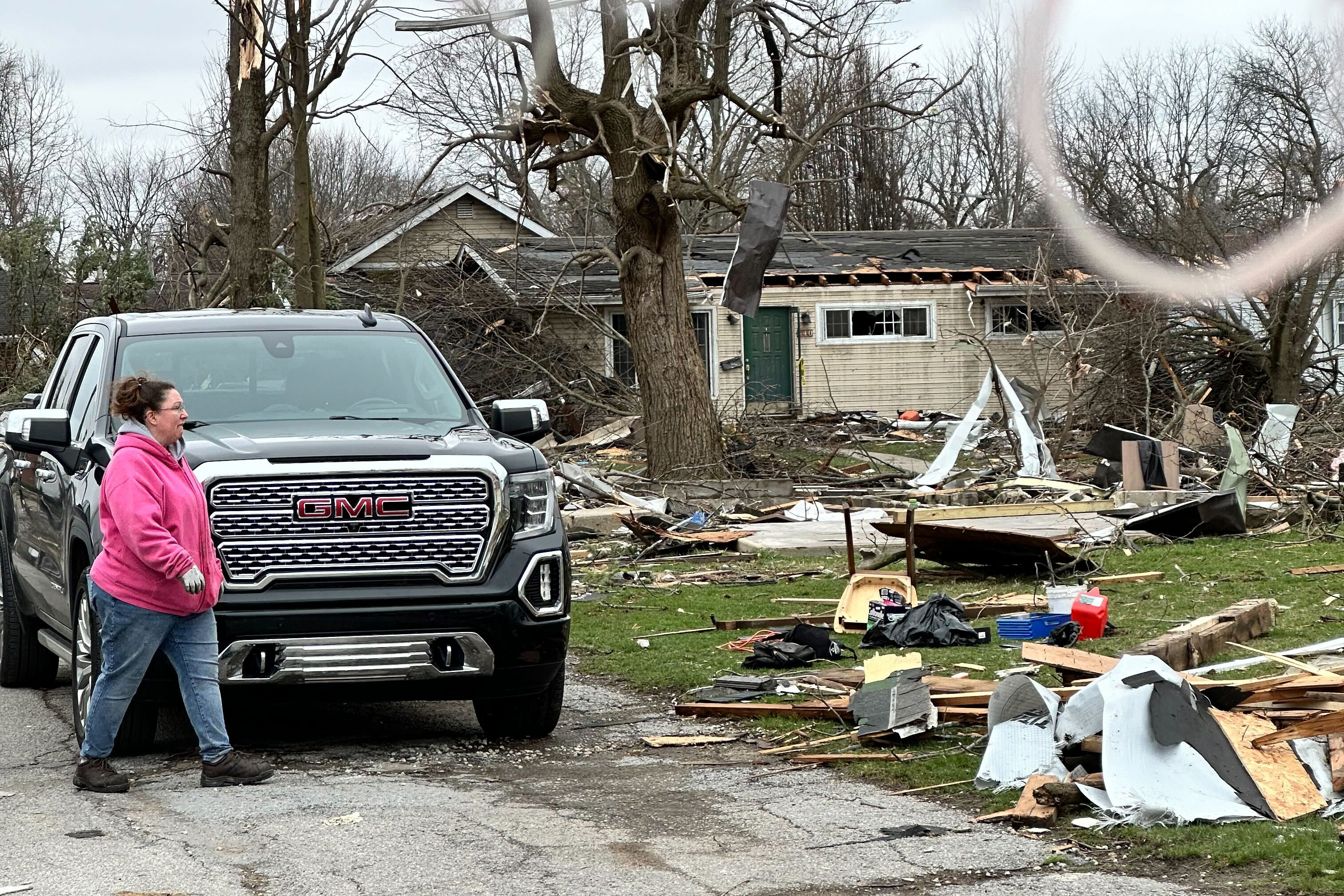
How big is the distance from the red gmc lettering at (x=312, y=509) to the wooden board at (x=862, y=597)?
15.4 ft

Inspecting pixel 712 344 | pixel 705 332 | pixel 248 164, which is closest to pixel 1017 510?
pixel 248 164

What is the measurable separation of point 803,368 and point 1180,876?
29.5 m

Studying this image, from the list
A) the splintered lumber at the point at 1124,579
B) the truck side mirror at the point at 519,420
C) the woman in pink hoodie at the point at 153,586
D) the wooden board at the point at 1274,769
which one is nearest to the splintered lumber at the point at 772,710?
the truck side mirror at the point at 519,420

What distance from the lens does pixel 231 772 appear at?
6.62m

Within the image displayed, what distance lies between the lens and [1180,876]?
509 centimetres

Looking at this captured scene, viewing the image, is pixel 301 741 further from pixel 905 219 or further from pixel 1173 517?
pixel 905 219

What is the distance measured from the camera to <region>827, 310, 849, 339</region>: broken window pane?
3462 centimetres

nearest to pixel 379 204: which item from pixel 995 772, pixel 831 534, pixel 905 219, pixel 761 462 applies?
pixel 761 462

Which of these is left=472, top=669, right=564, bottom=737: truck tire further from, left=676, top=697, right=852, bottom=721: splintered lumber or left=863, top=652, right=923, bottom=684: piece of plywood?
left=863, top=652, right=923, bottom=684: piece of plywood

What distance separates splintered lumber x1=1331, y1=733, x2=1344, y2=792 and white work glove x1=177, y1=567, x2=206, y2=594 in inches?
175

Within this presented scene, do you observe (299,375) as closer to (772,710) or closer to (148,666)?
(148,666)

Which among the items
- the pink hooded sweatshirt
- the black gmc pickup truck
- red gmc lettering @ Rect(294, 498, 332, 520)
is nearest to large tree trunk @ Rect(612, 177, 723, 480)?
the black gmc pickup truck

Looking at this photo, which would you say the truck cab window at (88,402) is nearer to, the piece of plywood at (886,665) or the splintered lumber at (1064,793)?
the piece of plywood at (886,665)

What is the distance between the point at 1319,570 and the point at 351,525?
8722 millimetres
